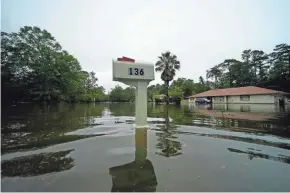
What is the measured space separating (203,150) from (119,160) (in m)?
1.92

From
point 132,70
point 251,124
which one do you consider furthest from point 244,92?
point 132,70

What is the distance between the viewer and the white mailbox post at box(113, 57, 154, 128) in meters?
5.38

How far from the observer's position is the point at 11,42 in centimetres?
2805

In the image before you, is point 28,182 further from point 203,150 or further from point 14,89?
point 14,89

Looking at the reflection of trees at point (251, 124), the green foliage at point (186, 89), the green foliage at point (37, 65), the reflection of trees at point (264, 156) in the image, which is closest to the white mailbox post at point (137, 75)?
the reflection of trees at point (264, 156)

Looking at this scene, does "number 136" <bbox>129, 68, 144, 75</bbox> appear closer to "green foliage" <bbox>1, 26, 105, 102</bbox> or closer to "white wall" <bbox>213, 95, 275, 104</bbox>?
"green foliage" <bbox>1, 26, 105, 102</bbox>

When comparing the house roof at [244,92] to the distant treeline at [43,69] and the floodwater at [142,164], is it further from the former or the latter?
the floodwater at [142,164]

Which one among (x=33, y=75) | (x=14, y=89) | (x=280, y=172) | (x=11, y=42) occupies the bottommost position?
(x=280, y=172)

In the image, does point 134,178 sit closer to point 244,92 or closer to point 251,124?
point 251,124

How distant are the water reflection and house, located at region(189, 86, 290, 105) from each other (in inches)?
1346

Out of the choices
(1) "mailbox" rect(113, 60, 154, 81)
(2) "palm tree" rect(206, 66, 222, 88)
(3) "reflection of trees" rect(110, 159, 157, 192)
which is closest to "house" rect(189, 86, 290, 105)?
(2) "palm tree" rect(206, 66, 222, 88)

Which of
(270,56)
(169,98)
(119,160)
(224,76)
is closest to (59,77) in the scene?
(169,98)

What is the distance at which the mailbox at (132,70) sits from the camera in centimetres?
534

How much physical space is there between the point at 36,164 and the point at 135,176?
1716 mm
